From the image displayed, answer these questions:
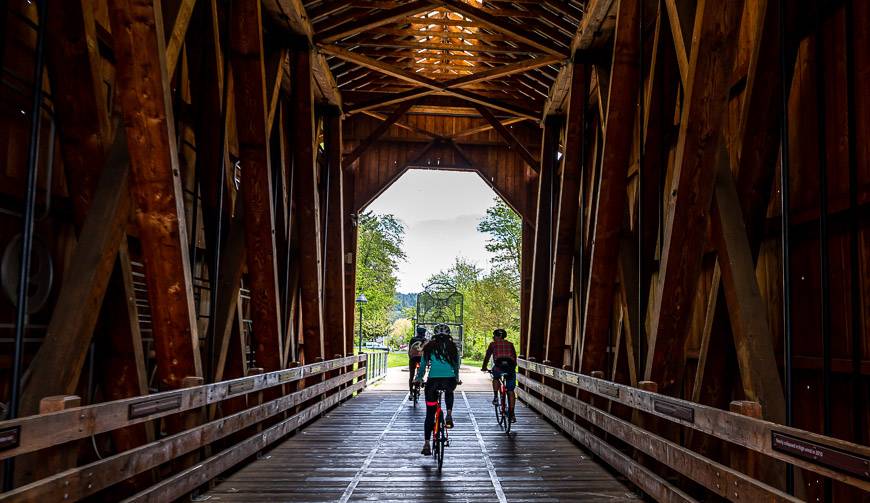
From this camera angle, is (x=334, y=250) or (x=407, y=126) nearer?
(x=334, y=250)

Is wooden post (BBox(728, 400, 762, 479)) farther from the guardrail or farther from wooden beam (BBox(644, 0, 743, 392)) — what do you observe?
the guardrail

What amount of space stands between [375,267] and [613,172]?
30.2m

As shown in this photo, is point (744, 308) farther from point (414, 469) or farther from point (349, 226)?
point (349, 226)

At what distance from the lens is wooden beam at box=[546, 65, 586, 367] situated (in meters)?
9.69

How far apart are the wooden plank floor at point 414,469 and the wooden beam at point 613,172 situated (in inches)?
64.8

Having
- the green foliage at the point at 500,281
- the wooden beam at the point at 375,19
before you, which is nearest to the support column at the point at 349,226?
the wooden beam at the point at 375,19

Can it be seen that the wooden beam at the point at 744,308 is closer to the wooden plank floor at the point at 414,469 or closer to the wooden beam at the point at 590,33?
the wooden plank floor at the point at 414,469

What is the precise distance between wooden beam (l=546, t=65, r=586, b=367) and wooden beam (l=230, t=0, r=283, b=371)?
15.5 feet

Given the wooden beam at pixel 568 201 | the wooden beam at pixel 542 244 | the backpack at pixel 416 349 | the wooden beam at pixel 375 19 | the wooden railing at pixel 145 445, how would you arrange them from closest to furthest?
the wooden railing at pixel 145 445
the wooden beam at pixel 375 19
the wooden beam at pixel 568 201
the backpack at pixel 416 349
the wooden beam at pixel 542 244

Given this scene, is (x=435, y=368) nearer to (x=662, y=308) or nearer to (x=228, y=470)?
(x=228, y=470)

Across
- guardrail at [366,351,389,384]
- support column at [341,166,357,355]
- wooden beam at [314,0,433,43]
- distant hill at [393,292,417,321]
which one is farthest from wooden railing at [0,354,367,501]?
distant hill at [393,292,417,321]

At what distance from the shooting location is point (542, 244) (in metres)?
12.3

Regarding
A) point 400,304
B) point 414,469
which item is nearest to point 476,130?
point 414,469

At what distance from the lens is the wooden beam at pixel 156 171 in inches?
164
